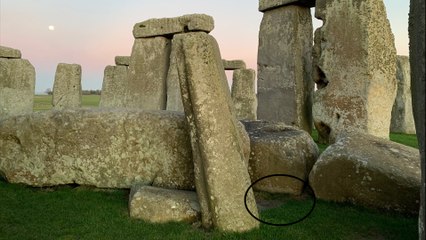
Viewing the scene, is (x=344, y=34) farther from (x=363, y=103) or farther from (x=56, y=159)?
(x=56, y=159)

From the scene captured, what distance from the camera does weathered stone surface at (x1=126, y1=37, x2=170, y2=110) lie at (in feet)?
40.1

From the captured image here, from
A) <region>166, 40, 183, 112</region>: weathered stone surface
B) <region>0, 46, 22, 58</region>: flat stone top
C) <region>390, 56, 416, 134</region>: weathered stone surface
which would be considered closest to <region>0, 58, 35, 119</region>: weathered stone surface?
<region>0, 46, 22, 58</region>: flat stone top

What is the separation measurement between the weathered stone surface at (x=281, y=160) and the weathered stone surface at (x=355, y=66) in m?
4.23

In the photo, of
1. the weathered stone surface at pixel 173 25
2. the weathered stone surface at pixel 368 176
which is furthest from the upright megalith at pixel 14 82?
the weathered stone surface at pixel 368 176

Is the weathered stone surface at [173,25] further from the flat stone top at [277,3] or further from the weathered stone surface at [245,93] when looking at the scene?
the weathered stone surface at [245,93]

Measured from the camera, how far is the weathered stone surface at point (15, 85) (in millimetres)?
13242

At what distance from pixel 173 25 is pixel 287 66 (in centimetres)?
335

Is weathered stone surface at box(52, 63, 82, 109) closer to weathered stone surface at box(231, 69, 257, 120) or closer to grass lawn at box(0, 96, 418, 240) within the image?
weathered stone surface at box(231, 69, 257, 120)

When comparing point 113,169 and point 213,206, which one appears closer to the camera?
point 213,206

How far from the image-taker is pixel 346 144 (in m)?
5.04

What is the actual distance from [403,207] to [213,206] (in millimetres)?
2118

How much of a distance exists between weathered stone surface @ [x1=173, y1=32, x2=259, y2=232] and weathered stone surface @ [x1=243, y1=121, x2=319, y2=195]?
1.48 metres

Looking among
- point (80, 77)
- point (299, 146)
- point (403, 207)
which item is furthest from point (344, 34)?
point (80, 77)

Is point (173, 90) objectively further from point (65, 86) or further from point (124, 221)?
point (124, 221)
